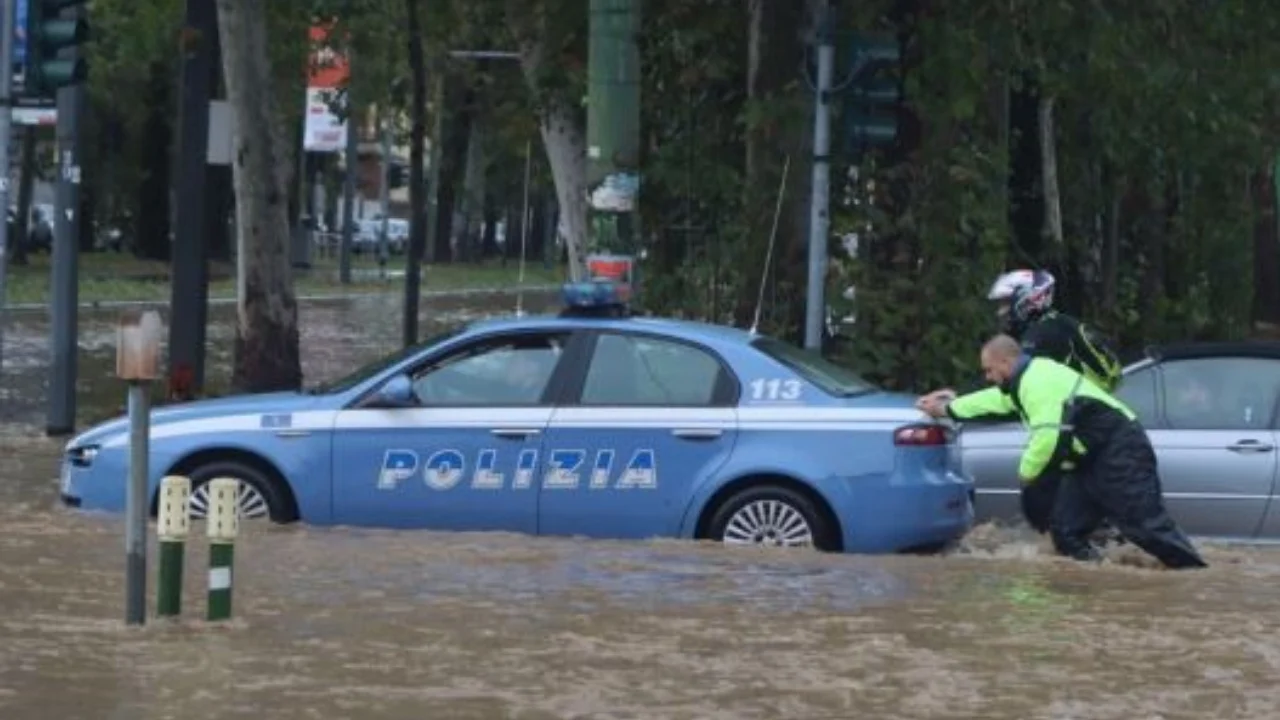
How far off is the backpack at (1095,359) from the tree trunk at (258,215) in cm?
1080

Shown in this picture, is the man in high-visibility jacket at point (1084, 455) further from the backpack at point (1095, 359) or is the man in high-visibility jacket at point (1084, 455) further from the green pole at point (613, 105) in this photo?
the green pole at point (613, 105)

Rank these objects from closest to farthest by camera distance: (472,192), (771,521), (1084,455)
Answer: (1084,455) → (771,521) → (472,192)

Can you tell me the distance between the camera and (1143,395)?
1472cm

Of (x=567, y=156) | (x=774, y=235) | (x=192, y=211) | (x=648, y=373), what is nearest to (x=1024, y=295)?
(x=648, y=373)

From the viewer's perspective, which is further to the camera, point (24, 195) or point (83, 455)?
point (24, 195)

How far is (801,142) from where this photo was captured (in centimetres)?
1961

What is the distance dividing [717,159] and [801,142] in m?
2.39

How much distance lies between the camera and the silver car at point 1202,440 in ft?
47.1

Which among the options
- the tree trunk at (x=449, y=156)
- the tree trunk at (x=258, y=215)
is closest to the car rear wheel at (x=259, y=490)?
the tree trunk at (x=258, y=215)

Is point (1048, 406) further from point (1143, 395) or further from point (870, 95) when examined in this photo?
point (870, 95)

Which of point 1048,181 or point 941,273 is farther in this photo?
point 1048,181

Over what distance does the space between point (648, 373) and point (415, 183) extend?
16.3 m

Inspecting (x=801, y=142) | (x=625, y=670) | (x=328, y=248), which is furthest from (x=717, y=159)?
(x=328, y=248)

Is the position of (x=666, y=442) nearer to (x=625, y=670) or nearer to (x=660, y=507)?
(x=660, y=507)
